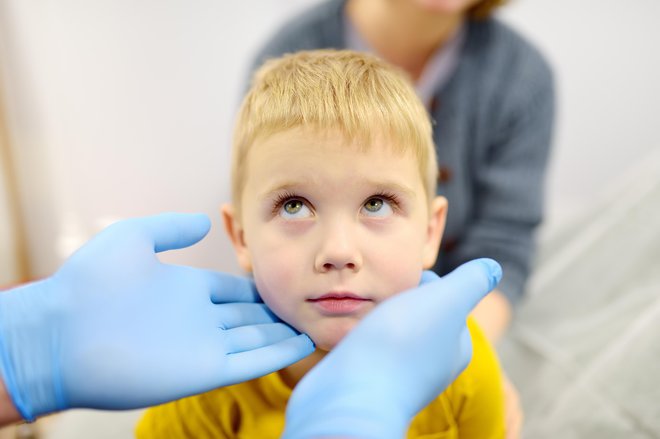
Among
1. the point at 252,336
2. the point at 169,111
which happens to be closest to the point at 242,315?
the point at 252,336

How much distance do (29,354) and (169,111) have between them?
126cm

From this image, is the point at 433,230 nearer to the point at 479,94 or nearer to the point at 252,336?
the point at 252,336

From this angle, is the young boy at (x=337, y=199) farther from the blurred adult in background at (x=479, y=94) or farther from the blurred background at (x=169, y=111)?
the blurred background at (x=169, y=111)

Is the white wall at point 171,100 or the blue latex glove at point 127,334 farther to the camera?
the white wall at point 171,100

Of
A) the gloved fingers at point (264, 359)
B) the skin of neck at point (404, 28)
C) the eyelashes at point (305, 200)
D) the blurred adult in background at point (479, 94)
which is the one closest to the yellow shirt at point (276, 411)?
the gloved fingers at point (264, 359)

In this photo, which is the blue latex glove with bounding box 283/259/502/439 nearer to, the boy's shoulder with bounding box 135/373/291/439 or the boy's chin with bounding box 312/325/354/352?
the boy's chin with bounding box 312/325/354/352

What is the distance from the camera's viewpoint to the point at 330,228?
579 millimetres

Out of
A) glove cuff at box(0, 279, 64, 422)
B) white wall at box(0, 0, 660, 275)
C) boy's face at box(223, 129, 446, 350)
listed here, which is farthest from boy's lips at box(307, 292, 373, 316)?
white wall at box(0, 0, 660, 275)

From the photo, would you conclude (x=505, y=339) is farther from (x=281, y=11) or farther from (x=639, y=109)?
(x=281, y=11)

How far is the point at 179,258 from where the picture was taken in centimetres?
174

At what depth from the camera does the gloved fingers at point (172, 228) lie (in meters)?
0.62

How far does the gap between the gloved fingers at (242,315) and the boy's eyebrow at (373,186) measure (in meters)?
0.13

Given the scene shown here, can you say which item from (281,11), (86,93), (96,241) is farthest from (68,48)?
(96,241)

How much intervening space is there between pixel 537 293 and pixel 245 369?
86cm
